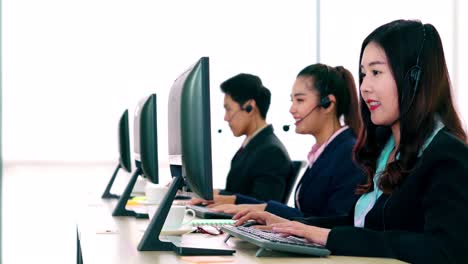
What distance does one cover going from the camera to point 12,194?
15.4 feet

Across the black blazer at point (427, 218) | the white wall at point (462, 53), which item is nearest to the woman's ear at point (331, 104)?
the black blazer at point (427, 218)

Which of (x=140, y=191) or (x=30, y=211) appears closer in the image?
(x=140, y=191)

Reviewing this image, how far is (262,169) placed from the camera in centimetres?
345

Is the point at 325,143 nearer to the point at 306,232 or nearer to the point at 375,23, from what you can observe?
the point at 306,232

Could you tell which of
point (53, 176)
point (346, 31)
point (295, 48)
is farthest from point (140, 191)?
point (346, 31)

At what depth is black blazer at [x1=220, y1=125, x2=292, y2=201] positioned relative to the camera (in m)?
3.36

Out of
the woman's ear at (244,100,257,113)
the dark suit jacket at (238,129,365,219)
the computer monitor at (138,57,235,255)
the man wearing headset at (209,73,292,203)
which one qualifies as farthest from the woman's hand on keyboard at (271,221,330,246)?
the woman's ear at (244,100,257,113)

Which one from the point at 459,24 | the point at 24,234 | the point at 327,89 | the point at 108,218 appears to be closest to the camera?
the point at 108,218

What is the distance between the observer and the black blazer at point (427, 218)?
1.49m

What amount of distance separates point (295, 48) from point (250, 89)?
1.55 metres

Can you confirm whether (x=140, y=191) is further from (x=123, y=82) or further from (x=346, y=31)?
(x=346, y=31)

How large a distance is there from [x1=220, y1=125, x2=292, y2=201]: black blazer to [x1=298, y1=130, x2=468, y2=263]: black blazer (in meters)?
1.67

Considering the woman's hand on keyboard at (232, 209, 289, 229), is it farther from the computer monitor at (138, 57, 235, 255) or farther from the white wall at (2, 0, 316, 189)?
the white wall at (2, 0, 316, 189)

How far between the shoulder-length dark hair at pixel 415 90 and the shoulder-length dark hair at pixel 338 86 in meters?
1.15
